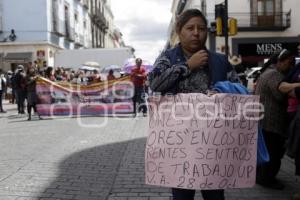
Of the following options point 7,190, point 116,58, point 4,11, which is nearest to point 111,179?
point 7,190

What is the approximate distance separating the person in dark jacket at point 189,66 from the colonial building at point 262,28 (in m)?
34.8

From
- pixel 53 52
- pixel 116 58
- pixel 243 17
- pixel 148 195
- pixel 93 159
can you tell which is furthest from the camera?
pixel 243 17

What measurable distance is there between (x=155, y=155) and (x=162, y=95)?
1.31ft

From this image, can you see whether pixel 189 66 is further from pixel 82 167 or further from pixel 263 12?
pixel 263 12

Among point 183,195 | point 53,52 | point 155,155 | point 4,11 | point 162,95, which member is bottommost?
point 183,195

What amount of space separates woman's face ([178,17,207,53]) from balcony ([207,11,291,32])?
35836 millimetres

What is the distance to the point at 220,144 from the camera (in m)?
3.38

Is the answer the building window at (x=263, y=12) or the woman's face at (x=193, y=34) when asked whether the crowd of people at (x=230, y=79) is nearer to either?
the woman's face at (x=193, y=34)

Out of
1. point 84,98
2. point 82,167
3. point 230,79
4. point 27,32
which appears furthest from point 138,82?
point 27,32

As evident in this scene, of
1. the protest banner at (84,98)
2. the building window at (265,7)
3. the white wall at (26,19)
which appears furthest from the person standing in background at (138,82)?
the building window at (265,7)

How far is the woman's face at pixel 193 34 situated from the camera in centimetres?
339

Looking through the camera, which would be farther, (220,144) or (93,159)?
(93,159)

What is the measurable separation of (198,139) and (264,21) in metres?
36.6

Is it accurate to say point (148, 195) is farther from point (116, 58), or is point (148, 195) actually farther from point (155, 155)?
point (116, 58)
